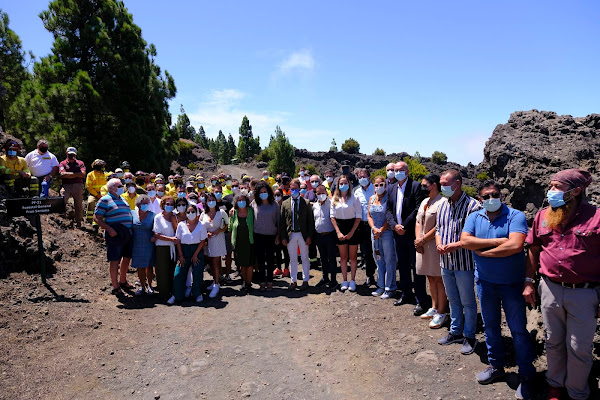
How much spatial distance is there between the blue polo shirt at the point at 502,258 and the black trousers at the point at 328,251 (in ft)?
11.5

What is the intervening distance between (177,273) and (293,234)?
2.28 meters

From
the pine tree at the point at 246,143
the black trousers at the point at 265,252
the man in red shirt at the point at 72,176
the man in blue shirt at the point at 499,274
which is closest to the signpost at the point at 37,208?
the man in red shirt at the point at 72,176

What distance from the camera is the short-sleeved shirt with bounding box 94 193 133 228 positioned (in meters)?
6.45

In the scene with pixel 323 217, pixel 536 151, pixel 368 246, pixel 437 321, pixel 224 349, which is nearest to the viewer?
pixel 224 349

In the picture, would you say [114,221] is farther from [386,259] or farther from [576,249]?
[576,249]

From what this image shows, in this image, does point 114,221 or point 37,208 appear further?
point 114,221

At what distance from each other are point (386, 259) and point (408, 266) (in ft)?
1.39

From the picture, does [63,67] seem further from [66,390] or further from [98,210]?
[66,390]

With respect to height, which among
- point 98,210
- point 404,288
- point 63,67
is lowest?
point 404,288

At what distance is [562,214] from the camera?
10.4 feet

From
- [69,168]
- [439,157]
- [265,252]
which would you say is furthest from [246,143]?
[265,252]

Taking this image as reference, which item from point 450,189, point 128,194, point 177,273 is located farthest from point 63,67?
point 450,189

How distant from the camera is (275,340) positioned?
518 centimetres

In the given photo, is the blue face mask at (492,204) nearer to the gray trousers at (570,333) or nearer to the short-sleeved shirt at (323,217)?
the gray trousers at (570,333)
